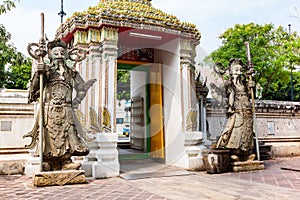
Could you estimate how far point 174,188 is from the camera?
5008mm

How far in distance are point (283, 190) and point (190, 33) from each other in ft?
15.1

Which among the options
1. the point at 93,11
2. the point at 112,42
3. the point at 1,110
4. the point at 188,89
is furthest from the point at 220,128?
the point at 1,110

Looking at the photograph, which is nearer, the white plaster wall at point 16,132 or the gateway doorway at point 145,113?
the white plaster wall at point 16,132

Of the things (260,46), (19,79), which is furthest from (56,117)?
(19,79)

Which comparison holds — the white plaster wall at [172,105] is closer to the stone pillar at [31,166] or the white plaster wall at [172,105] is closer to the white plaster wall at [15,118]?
the stone pillar at [31,166]

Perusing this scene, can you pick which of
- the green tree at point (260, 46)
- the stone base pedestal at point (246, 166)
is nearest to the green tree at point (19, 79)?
the green tree at point (260, 46)

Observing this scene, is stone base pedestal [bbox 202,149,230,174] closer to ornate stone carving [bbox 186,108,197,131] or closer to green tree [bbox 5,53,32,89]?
ornate stone carving [bbox 186,108,197,131]

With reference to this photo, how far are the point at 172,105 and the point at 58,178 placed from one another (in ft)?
12.0

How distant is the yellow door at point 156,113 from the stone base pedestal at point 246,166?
218 centimetres

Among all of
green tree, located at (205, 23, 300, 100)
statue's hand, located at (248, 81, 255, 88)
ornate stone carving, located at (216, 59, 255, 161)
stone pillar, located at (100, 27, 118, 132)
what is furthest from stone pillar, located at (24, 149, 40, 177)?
green tree, located at (205, 23, 300, 100)

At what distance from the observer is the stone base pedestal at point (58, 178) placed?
512 cm

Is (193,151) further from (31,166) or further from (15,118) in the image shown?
(15,118)

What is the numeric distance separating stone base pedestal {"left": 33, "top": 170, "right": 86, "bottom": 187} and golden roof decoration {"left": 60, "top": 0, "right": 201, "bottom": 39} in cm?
350

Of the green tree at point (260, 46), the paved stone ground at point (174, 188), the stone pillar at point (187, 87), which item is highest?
the green tree at point (260, 46)
